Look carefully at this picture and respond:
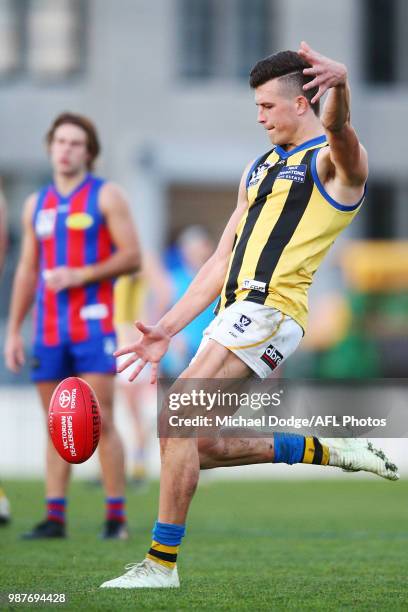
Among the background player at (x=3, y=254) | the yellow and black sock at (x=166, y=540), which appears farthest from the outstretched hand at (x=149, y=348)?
the background player at (x=3, y=254)

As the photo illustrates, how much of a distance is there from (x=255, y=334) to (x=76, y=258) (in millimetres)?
2585

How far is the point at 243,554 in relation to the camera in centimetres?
695

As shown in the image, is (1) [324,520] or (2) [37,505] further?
(2) [37,505]

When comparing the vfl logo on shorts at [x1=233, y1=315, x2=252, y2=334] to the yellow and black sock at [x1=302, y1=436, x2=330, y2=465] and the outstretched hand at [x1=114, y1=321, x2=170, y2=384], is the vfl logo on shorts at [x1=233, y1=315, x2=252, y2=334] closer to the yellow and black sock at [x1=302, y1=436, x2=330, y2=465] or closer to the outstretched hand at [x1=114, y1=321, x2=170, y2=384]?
the outstretched hand at [x1=114, y1=321, x2=170, y2=384]

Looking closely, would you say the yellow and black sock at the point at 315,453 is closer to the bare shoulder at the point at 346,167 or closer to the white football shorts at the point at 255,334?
the white football shorts at the point at 255,334

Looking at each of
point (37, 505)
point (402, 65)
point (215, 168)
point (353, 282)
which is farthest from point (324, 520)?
point (402, 65)

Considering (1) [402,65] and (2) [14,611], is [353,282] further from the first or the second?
(2) [14,611]

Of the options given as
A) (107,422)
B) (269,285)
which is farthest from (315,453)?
(107,422)

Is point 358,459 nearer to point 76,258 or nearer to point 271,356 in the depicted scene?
point 271,356

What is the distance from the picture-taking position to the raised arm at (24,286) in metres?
7.92

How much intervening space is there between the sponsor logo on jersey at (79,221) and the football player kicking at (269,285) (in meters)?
2.12

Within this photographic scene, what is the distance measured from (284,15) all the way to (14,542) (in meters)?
18.8

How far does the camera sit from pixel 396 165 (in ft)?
84.5

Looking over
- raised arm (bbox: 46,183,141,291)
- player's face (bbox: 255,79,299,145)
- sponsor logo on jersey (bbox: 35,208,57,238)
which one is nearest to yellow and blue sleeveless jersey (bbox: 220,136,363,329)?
player's face (bbox: 255,79,299,145)
